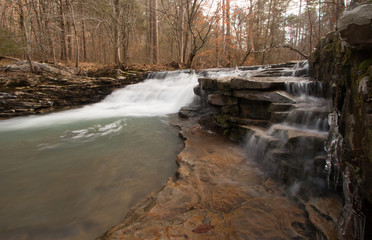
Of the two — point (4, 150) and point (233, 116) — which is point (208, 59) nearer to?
point (233, 116)

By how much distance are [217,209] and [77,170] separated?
2.67 metres

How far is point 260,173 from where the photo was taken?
3146 mm

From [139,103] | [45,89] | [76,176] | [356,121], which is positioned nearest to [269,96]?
[356,121]

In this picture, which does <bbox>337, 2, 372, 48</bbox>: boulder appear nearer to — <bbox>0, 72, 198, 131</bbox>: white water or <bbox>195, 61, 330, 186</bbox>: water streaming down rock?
<bbox>195, 61, 330, 186</bbox>: water streaming down rock

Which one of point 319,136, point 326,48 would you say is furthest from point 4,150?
point 326,48

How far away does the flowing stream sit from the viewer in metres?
2.28

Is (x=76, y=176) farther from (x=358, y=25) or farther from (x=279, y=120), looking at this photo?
(x=358, y=25)

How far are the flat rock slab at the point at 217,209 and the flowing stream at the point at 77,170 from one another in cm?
37

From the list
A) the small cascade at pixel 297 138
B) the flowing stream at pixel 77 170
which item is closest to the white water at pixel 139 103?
the flowing stream at pixel 77 170

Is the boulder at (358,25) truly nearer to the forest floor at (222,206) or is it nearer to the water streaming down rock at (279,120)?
the water streaming down rock at (279,120)

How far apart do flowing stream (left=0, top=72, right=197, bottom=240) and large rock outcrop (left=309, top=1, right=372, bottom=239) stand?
237 cm

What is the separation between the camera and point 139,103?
9.95 meters

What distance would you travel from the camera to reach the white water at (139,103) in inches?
294

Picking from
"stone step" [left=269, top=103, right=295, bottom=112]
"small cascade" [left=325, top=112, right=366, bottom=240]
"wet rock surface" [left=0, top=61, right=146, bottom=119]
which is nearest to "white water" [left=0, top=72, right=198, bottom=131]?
"wet rock surface" [left=0, top=61, right=146, bottom=119]
